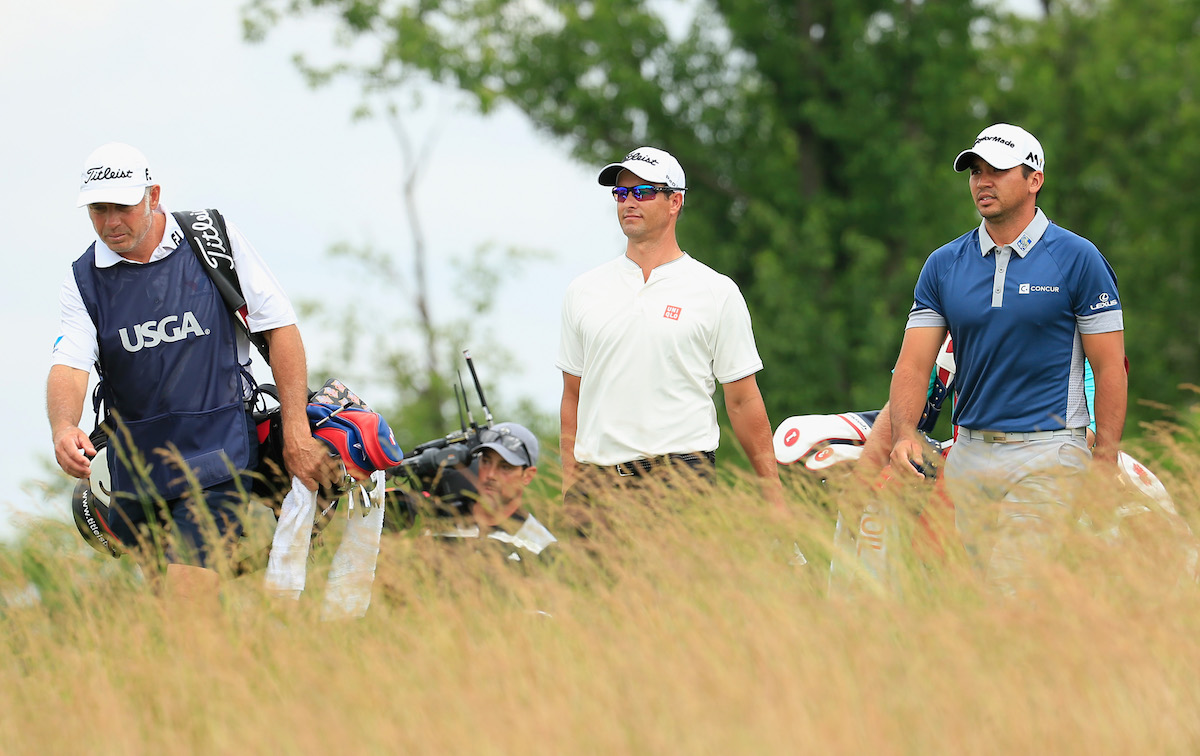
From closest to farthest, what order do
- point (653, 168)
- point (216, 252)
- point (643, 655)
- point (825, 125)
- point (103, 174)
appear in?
point (643, 655), point (103, 174), point (216, 252), point (653, 168), point (825, 125)

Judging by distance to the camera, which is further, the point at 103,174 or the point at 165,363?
the point at 165,363

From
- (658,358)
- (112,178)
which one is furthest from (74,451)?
(658,358)

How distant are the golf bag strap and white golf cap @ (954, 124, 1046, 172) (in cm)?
281

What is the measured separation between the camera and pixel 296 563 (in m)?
4.98

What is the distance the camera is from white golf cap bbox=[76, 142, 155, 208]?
15.2 ft

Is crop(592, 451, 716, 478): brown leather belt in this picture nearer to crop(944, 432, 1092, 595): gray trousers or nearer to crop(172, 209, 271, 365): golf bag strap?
crop(944, 432, 1092, 595): gray trousers

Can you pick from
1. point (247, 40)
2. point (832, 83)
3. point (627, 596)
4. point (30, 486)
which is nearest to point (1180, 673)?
point (627, 596)

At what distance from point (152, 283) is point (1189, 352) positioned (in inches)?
950

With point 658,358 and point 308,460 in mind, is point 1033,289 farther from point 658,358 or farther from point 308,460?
point 308,460

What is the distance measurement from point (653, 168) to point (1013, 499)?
1.98 meters

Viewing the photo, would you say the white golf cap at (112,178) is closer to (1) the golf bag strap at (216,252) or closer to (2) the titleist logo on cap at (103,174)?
(2) the titleist logo on cap at (103,174)

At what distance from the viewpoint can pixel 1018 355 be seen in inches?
191

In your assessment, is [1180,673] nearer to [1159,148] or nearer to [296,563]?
[296,563]

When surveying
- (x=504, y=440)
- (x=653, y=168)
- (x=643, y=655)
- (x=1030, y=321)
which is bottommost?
(x=504, y=440)
